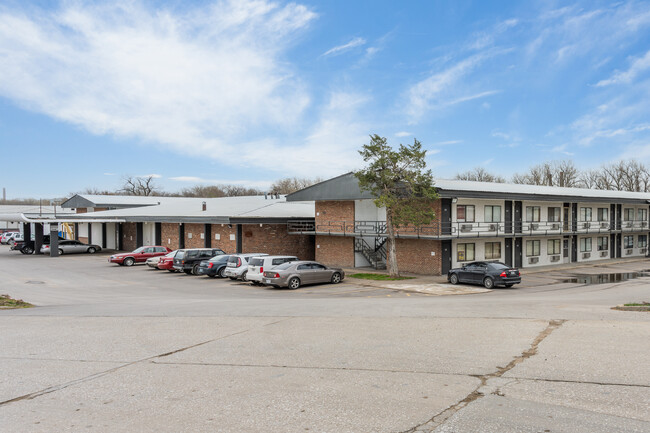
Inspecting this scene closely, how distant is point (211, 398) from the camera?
23.3ft

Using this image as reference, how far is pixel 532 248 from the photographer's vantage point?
117ft

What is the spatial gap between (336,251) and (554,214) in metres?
16.8

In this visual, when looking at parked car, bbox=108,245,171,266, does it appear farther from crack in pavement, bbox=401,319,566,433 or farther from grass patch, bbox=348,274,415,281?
crack in pavement, bbox=401,319,566,433

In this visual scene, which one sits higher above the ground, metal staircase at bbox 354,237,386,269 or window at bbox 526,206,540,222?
window at bbox 526,206,540,222

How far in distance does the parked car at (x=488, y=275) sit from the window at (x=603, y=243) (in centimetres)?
2173

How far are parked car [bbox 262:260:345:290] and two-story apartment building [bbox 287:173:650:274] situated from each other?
5.70 meters

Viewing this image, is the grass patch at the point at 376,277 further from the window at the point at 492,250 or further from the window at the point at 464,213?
the window at the point at 492,250

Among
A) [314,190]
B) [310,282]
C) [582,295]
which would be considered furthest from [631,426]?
[314,190]

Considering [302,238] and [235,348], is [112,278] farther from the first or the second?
[235,348]

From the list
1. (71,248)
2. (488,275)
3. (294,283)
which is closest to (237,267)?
(294,283)

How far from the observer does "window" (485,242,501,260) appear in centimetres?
3254

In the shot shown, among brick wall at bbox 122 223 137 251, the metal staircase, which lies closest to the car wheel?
the metal staircase

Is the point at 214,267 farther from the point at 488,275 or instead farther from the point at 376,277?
the point at 488,275

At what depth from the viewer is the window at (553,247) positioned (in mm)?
37219
